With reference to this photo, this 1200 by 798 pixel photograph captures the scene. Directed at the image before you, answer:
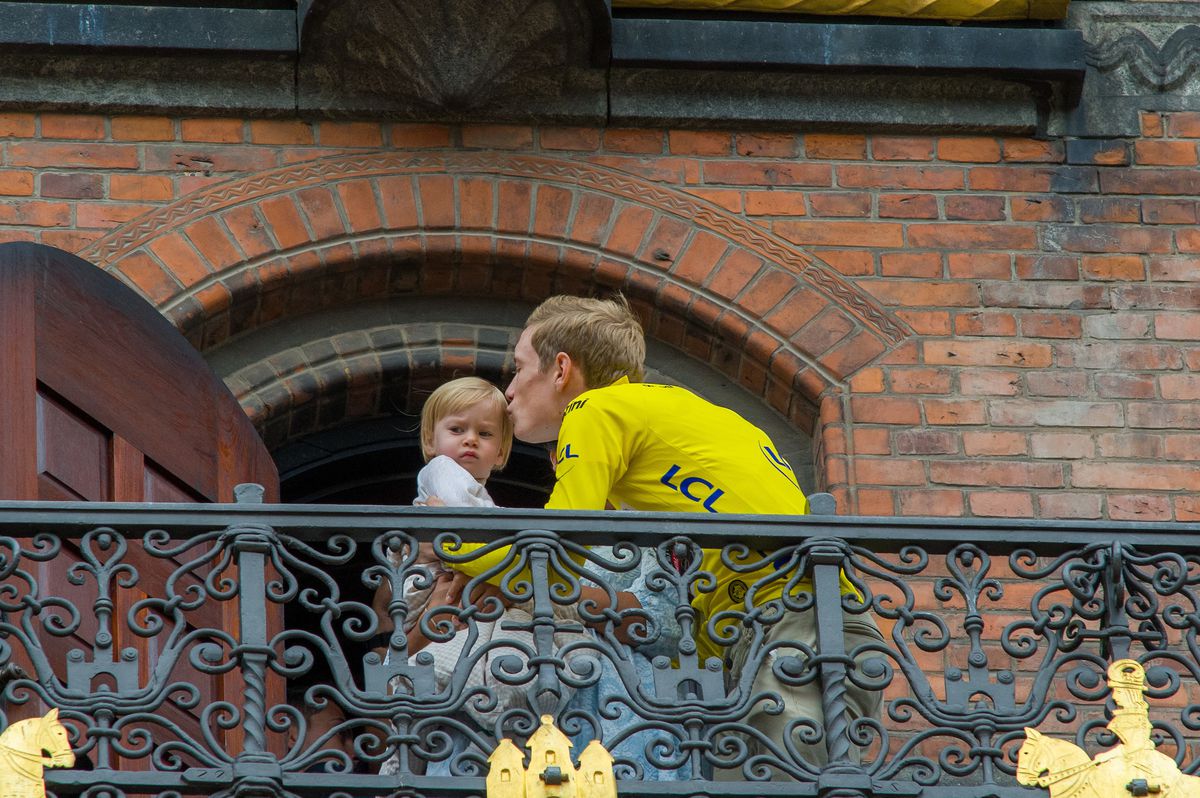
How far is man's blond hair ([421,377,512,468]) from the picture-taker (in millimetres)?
7348

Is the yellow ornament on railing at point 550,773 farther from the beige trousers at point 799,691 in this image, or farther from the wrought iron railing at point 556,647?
the beige trousers at point 799,691

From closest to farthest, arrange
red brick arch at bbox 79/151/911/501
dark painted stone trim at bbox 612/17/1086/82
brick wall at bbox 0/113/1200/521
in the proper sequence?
brick wall at bbox 0/113/1200/521 < red brick arch at bbox 79/151/911/501 < dark painted stone trim at bbox 612/17/1086/82

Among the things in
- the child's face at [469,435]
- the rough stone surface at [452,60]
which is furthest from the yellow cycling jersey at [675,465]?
the rough stone surface at [452,60]

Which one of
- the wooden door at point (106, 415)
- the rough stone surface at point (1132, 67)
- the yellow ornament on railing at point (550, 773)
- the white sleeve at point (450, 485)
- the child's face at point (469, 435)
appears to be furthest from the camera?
the rough stone surface at point (1132, 67)

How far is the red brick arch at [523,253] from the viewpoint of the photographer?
838cm

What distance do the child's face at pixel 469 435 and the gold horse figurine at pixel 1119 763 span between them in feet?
5.90

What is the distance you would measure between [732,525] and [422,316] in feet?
8.14

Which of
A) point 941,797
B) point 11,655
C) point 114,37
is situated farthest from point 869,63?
point 11,655

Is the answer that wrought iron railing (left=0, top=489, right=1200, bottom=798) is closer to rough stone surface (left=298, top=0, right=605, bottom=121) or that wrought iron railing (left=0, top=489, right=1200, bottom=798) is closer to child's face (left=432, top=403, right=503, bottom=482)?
child's face (left=432, top=403, right=503, bottom=482)

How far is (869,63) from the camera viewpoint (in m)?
8.68

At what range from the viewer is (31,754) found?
605 centimetres

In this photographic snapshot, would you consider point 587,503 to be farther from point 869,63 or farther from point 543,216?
point 869,63

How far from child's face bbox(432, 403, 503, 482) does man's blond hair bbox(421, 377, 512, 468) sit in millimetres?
12

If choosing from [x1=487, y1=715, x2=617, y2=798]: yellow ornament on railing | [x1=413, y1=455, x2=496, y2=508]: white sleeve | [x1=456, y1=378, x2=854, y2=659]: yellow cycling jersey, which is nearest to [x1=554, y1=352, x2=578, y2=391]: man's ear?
[x1=456, y1=378, x2=854, y2=659]: yellow cycling jersey
